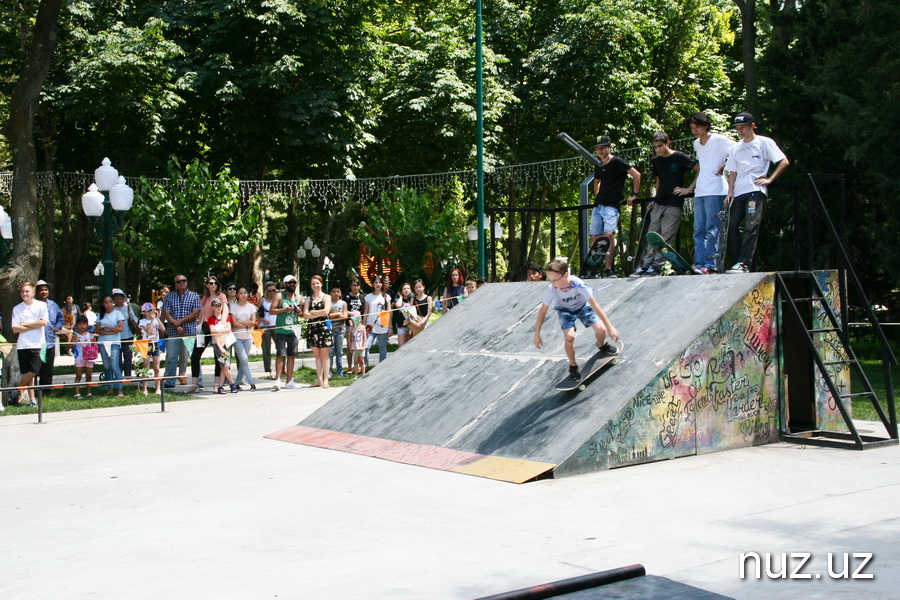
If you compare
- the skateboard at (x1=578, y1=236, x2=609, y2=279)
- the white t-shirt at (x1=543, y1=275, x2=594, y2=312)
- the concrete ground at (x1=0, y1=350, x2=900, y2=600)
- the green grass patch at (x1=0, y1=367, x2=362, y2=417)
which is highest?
the skateboard at (x1=578, y1=236, x2=609, y2=279)

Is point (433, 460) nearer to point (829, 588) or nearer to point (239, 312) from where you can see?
point (829, 588)

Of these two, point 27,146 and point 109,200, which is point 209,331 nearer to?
point 109,200

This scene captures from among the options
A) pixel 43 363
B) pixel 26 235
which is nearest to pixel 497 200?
pixel 26 235

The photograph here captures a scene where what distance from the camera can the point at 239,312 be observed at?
50.8 ft

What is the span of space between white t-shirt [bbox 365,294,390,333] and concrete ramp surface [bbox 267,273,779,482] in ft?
19.3

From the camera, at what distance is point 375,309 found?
1719 cm

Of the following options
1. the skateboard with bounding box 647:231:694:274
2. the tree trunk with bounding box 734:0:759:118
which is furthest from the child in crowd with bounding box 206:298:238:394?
the tree trunk with bounding box 734:0:759:118

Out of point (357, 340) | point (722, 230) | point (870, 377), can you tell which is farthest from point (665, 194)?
point (870, 377)

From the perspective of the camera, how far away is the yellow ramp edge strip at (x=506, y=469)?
25.0ft

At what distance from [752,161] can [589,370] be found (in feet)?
9.33

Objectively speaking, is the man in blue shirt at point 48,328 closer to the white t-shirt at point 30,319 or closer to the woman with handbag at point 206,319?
the white t-shirt at point 30,319

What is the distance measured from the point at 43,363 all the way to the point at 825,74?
1719 cm

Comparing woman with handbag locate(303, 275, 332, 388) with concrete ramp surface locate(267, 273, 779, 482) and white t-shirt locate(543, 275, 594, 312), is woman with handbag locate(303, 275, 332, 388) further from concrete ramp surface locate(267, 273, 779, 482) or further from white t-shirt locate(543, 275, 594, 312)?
white t-shirt locate(543, 275, 594, 312)

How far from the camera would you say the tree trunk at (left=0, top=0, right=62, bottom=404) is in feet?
57.1
